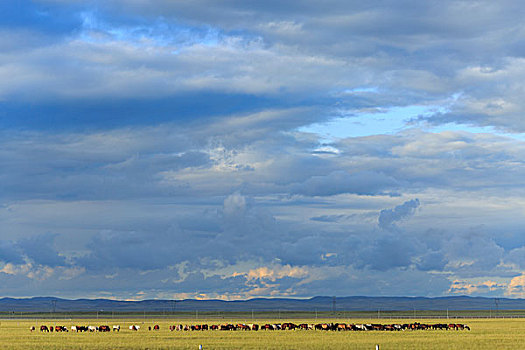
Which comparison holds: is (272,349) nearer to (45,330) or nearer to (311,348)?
(311,348)

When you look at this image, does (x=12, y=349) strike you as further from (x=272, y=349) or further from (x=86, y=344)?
(x=272, y=349)

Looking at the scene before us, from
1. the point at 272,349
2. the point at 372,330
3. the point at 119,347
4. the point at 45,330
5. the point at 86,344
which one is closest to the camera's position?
the point at 272,349

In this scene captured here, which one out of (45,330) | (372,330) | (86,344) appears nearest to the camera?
(86,344)

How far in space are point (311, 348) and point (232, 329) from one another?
150 feet

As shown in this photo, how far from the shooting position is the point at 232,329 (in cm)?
11238

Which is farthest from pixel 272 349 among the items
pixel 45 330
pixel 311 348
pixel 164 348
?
pixel 45 330

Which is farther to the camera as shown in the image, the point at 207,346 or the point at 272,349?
the point at 207,346

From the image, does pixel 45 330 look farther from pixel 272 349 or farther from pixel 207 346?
pixel 272 349

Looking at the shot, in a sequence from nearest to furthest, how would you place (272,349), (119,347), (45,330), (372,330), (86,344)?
(272,349) < (119,347) < (86,344) < (372,330) < (45,330)

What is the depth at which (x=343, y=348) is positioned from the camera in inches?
2667

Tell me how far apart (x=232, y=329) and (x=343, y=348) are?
46.8m

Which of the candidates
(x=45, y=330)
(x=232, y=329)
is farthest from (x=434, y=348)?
(x=45, y=330)

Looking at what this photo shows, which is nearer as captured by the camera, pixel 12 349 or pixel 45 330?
pixel 12 349

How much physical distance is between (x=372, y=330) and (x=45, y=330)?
51195 mm
